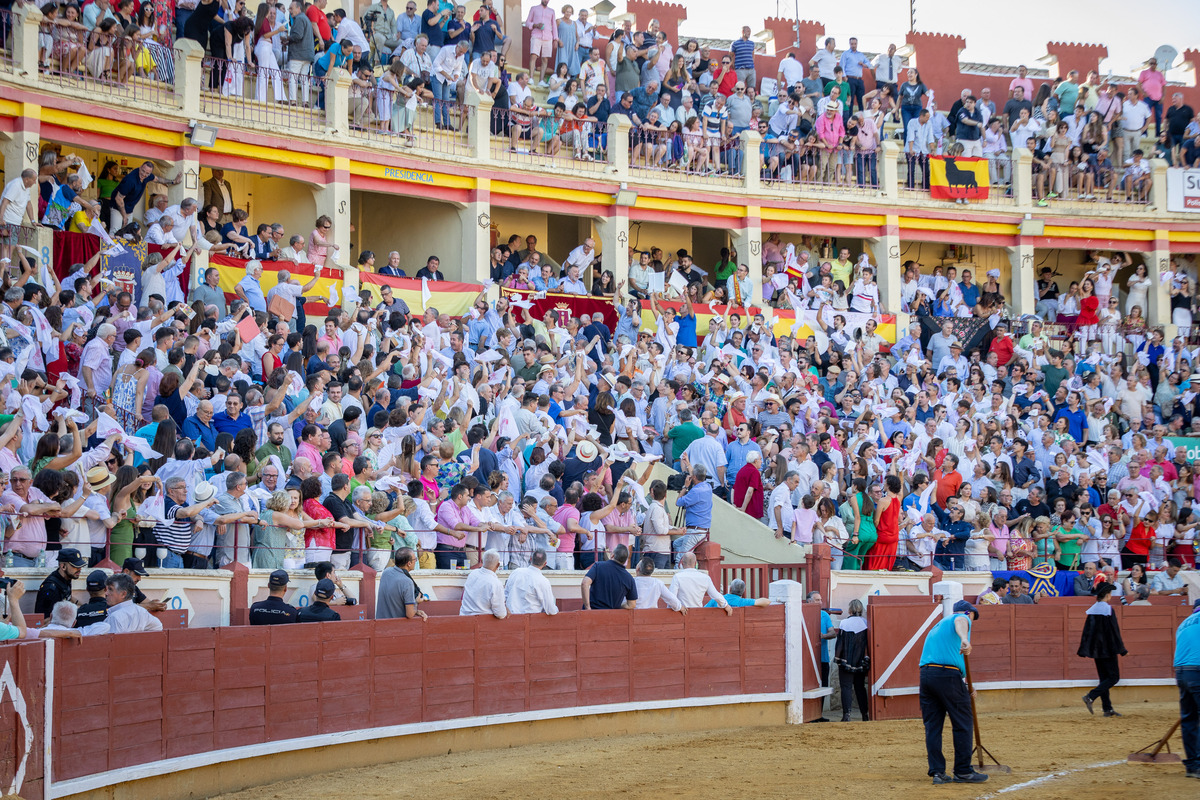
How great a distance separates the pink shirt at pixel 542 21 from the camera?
2452cm

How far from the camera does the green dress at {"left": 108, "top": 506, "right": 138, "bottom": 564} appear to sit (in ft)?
30.2

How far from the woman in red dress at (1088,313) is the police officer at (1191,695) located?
15.9 metres

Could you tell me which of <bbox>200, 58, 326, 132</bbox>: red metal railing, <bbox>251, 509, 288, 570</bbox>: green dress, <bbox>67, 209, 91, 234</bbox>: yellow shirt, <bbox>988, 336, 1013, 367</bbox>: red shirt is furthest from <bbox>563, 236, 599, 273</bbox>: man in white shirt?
<bbox>251, 509, 288, 570</bbox>: green dress

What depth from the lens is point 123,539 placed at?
924 centimetres

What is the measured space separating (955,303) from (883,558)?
11.6 meters

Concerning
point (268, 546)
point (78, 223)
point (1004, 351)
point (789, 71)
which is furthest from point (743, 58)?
point (268, 546)

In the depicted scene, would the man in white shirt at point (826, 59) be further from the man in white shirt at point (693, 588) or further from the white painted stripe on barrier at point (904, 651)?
the man in white shirt at point (693, 588)

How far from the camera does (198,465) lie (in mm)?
10281

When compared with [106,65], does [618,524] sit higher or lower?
lower

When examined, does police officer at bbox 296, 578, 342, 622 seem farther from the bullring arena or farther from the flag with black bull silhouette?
the flag with black bull silhouette

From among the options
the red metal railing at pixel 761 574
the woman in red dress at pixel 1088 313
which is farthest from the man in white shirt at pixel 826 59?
the red metal railing at pixel 761 574

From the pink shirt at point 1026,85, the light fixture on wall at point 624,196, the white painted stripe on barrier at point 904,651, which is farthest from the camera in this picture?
the pink shirt at point 1026,85

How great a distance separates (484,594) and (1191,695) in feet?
17.7

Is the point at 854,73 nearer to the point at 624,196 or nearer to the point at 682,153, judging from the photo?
the point at 682,153
